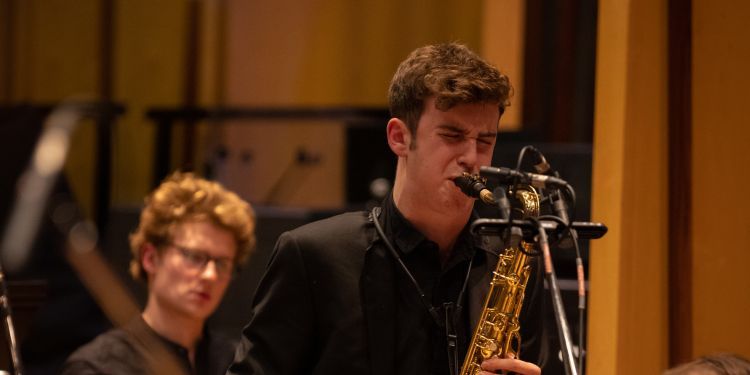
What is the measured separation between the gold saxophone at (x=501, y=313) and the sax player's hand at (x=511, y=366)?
75 millimetres

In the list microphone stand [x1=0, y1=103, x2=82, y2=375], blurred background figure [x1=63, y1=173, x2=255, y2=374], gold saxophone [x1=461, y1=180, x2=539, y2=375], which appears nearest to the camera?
microphone stand [x1=0, y1=103, x2=82, y2=375]

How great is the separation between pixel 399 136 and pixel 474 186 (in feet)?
1.03

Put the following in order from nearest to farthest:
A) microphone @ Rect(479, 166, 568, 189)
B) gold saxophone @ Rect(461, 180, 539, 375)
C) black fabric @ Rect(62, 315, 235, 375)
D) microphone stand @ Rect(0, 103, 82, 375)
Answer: microphone stand @ Rect(0, 103, 82, 375) < microphone @ Rect(479, 166, 568, 189) < gold saxophone @ Rect(461, 180, 539, 375) < black fabric @ Rect(62, 315, 235, 375)

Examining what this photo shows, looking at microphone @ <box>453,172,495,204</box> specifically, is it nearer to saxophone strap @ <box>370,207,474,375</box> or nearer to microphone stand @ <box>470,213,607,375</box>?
microphone stand @ <box>470,213,607,375</box>

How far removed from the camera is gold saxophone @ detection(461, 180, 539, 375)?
8.27 ft

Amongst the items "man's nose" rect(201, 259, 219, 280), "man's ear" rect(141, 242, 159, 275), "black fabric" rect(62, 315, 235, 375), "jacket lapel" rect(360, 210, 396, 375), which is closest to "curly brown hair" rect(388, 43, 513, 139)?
"jacket lapel" rect(360, 210, 396, 375)

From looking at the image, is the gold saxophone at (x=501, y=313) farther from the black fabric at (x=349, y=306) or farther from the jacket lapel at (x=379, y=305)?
the jacket lapel at (x=379, y=305)

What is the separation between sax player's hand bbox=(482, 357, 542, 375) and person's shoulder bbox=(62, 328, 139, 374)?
72.6 inches

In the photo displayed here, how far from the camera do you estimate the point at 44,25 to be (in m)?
7.69

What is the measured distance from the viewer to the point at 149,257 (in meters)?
4.27

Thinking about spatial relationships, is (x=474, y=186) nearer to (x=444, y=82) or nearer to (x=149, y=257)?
(x=444, y=82)

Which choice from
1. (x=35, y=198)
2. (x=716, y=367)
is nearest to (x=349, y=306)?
(x=716, y=367)

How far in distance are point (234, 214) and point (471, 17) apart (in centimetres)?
307

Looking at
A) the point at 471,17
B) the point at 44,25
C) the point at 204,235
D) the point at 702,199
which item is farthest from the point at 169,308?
the point at 44,25
